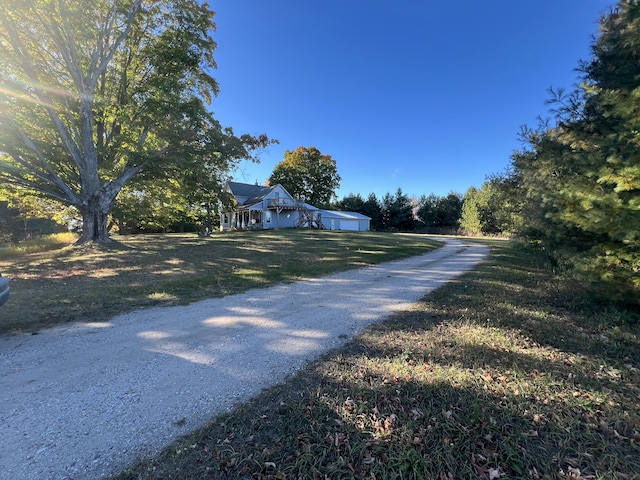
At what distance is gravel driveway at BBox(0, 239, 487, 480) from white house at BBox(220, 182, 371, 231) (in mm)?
28105

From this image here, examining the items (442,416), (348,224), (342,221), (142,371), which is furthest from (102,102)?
(348,224)

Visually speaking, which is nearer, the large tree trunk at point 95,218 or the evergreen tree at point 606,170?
the evergreen tree at point 606,170

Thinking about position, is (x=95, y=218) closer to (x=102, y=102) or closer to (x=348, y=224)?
(x=102, y=102)

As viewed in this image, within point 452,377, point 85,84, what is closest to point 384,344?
point 452,377

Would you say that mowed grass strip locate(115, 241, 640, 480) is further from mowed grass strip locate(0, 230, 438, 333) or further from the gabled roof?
the gabled roof

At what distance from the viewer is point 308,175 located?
170ft

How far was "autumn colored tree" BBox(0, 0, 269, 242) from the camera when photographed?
12.1 metres

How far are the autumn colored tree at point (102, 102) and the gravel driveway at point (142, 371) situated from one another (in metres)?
11.4

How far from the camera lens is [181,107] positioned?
45.4 feet

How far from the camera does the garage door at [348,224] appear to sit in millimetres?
41812

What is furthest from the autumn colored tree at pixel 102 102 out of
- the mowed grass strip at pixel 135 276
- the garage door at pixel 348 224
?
the garage door at pixel 348 224

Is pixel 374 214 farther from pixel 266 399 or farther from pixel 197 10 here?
pixel 266 399

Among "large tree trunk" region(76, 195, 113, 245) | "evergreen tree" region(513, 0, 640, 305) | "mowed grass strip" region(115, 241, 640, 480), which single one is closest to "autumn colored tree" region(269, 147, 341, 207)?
"large tree trunk" region(76, 195, 113, 245)

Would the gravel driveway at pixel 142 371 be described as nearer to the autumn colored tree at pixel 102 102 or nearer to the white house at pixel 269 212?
the autumn colored tree at pixel 102 102
